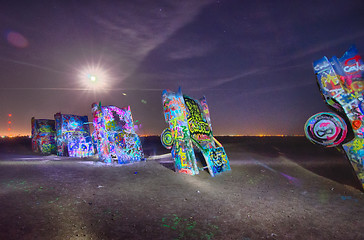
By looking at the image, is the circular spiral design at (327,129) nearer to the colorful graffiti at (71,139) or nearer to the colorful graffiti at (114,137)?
the colorful graffiti at (114,137)

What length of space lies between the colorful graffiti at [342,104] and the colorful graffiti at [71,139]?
41.2 ft

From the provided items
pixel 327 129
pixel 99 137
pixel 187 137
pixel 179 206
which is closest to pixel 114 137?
pixel 99 137

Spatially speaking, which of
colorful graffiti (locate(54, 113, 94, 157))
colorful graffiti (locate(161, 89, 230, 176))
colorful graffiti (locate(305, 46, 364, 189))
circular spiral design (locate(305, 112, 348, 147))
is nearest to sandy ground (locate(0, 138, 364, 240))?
colorful graffiti (locate(161, 89, 230, 176))

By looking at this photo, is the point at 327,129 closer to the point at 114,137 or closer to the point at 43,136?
the point at 114,137

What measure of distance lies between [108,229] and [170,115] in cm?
498

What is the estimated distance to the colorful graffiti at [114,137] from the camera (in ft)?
31.6

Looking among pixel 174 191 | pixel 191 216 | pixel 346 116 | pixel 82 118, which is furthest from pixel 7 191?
pixel 82 118

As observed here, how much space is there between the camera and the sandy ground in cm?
303

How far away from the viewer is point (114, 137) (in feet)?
32.0

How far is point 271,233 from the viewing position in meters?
3.02

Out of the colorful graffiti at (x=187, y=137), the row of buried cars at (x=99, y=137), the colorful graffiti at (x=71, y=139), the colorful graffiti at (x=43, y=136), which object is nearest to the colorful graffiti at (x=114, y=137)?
the row of buried cars at (x=99, y=137)

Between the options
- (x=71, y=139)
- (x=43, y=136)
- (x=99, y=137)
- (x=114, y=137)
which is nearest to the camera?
(x=114, y=137)

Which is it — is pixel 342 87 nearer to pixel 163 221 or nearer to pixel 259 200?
pixel 259 200

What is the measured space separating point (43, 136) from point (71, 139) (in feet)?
13.8
